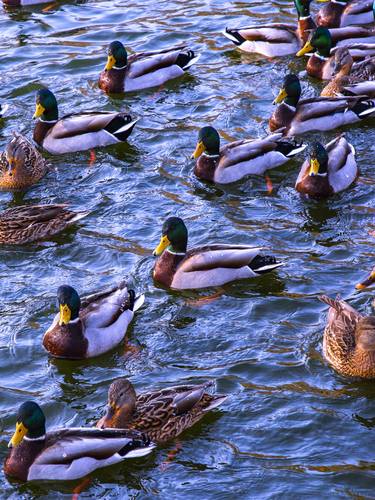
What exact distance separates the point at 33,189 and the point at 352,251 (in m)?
3.84

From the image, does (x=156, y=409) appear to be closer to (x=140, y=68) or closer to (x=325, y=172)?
(x=325, y=172)

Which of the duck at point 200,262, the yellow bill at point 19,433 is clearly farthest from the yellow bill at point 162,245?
the yellow bill at point 19,433

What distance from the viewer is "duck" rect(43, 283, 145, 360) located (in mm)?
10844

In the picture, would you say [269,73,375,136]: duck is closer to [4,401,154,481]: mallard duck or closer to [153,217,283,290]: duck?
[153,217,283,290]: duck

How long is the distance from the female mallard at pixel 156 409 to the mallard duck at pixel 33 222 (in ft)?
11.4

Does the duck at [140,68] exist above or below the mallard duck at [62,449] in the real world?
above

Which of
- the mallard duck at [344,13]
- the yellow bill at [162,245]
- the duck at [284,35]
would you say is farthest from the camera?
the mallard duck at [344,13]

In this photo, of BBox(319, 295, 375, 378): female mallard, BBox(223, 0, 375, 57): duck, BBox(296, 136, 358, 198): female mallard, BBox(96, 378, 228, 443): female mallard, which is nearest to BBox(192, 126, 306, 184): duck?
BBox(296, 136, 358, 198): female mallard

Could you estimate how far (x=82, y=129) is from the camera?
1474cm

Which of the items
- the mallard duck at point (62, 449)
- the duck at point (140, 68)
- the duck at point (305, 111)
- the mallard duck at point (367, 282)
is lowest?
the mallard duck at point (62, 449)

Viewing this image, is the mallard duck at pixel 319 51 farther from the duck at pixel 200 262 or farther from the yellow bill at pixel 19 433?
the yellow bill at pixel 19 433

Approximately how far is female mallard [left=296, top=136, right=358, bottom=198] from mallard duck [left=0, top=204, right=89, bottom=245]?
239 cm

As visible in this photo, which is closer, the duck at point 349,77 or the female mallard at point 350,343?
the female mallard at point 350,343

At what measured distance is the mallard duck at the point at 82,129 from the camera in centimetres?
1473
